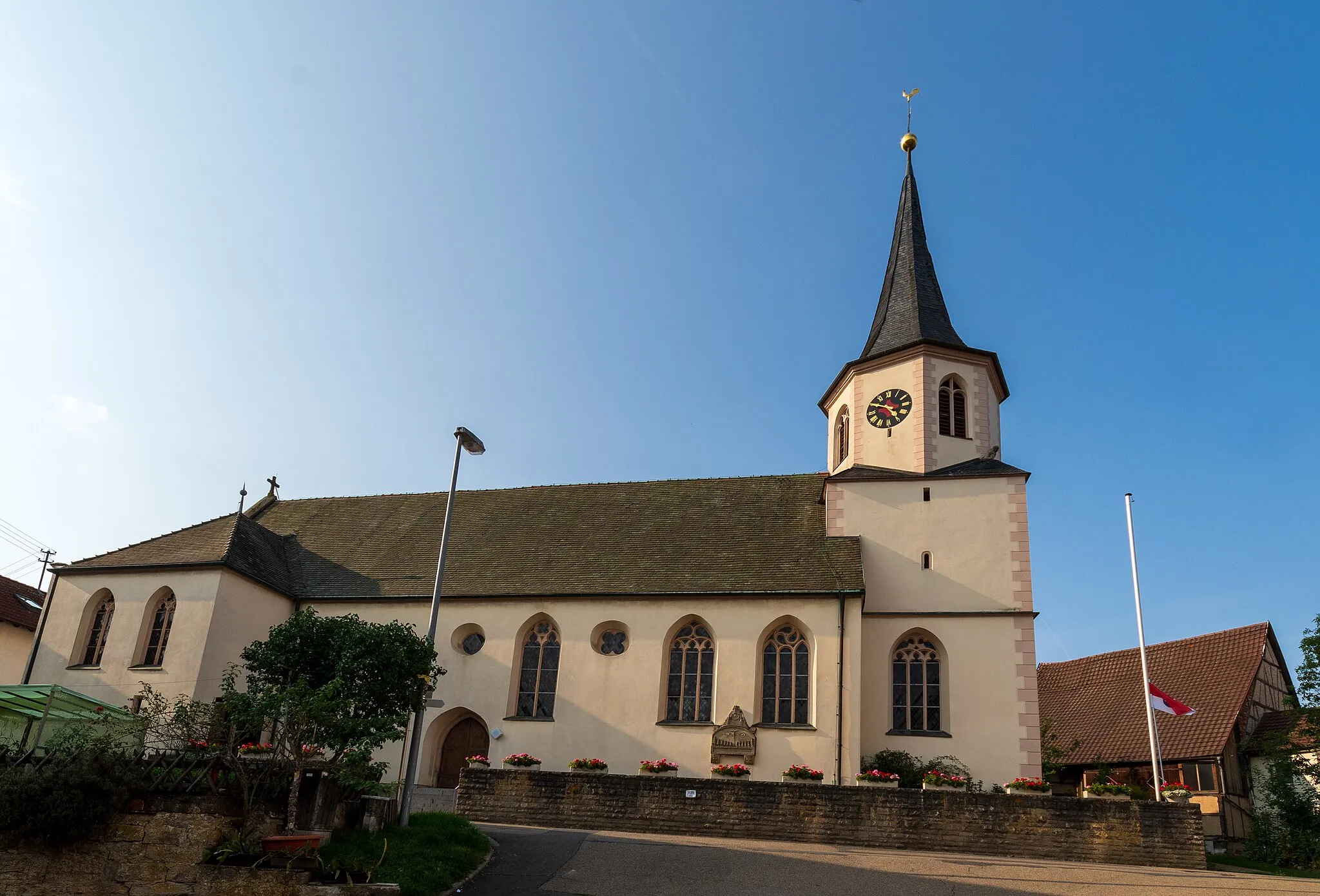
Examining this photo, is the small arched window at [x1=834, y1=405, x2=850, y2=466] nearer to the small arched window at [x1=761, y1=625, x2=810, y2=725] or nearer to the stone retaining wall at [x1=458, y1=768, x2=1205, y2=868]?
the small arched window at [x1=761, y1=625, x2=810, y2=725]

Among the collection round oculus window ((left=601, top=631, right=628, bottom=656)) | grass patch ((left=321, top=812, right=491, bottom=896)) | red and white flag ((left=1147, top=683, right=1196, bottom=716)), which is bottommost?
grass patch ((left=321, top=812, right=491, bottom=896))

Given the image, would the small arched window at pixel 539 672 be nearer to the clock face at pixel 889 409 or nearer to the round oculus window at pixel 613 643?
the round oculus window at pixel 613 643

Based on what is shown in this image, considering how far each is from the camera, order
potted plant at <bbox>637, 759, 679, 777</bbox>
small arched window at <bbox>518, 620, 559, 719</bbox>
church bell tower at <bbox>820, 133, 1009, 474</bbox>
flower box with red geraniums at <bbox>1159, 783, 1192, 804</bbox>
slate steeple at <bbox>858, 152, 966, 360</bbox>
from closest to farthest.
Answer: flower box with red geraniums at <bbox>1159, 783, 1192, 804</bbox>
potted plant at <bbox>637, 759, 679, 777</bbox>
small arched window at <bbox>518, 620, 559, 719</bbox>
church bell tower at <bbox>820, 133, 1009, 474</bbox>
slate steeple at <bbox>858, 152, 966, 360</bbox>

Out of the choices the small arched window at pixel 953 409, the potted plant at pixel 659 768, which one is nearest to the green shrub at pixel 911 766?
the potted plant at pixel 659 768

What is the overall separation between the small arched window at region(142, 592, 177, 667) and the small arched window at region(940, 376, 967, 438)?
20848 mm

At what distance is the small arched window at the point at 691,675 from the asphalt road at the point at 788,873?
6.12 metres

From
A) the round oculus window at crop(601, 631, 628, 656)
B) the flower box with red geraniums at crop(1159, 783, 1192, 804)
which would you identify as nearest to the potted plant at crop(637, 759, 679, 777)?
the round oculus window at crop(601, 631, 628, 656)

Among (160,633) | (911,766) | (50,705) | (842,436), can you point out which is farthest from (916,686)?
(160,633)

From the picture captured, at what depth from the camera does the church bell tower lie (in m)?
27.0

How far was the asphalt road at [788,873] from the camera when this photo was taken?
14102 mm

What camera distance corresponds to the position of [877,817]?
1875cm

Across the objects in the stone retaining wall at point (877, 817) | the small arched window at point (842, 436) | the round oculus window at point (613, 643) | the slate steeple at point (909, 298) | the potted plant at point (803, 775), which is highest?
the slate steeple at point (909, 298)

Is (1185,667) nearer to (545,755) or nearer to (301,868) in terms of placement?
(545,755)

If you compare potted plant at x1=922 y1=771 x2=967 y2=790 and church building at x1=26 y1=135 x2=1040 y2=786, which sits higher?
church building at x1=26 y1=135 x2=1040 y2=786
